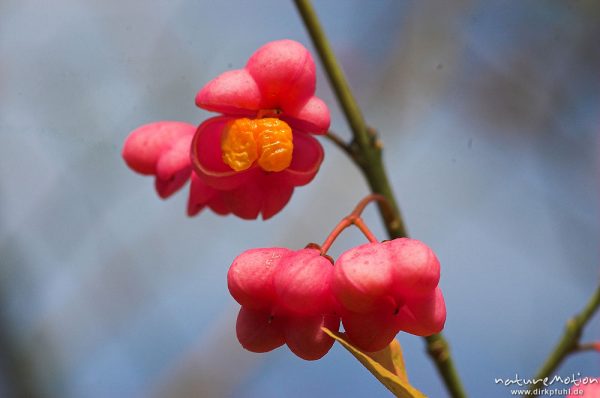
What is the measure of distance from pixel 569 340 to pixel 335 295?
1.77ft

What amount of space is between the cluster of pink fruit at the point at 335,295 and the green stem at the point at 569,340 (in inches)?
15.2

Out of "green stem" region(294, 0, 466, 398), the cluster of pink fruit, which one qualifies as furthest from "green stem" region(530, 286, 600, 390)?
the cluster of pink fruit

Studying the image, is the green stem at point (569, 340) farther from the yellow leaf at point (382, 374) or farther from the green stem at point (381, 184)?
the yellow leaf at point (382, 374)

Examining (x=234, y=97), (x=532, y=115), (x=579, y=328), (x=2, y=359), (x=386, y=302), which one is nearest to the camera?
(x=386, y=302)

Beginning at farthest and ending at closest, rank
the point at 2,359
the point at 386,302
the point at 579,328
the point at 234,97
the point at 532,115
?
1. the point at 532,115
2. the point at 2,359
3. the point at 579,328
4. the point at 234,97
5. the point at 386,302

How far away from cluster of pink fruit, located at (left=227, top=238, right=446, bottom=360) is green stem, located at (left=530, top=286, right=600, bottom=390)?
15.2 inches

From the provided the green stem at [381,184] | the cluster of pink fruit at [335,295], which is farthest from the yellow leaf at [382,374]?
the green stem at [381,184]

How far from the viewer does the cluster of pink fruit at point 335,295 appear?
1038mm

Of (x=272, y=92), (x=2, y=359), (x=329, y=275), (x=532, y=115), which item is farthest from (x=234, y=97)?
(x=532, y=115)

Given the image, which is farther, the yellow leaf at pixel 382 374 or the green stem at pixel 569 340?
the green stem at pixel 569 340

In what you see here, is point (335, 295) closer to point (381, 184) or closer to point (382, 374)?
point (382, 374)

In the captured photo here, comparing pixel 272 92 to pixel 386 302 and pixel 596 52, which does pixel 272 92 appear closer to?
pixel 386 302

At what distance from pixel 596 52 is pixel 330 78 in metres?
1.86

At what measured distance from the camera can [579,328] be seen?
4.49 ft
